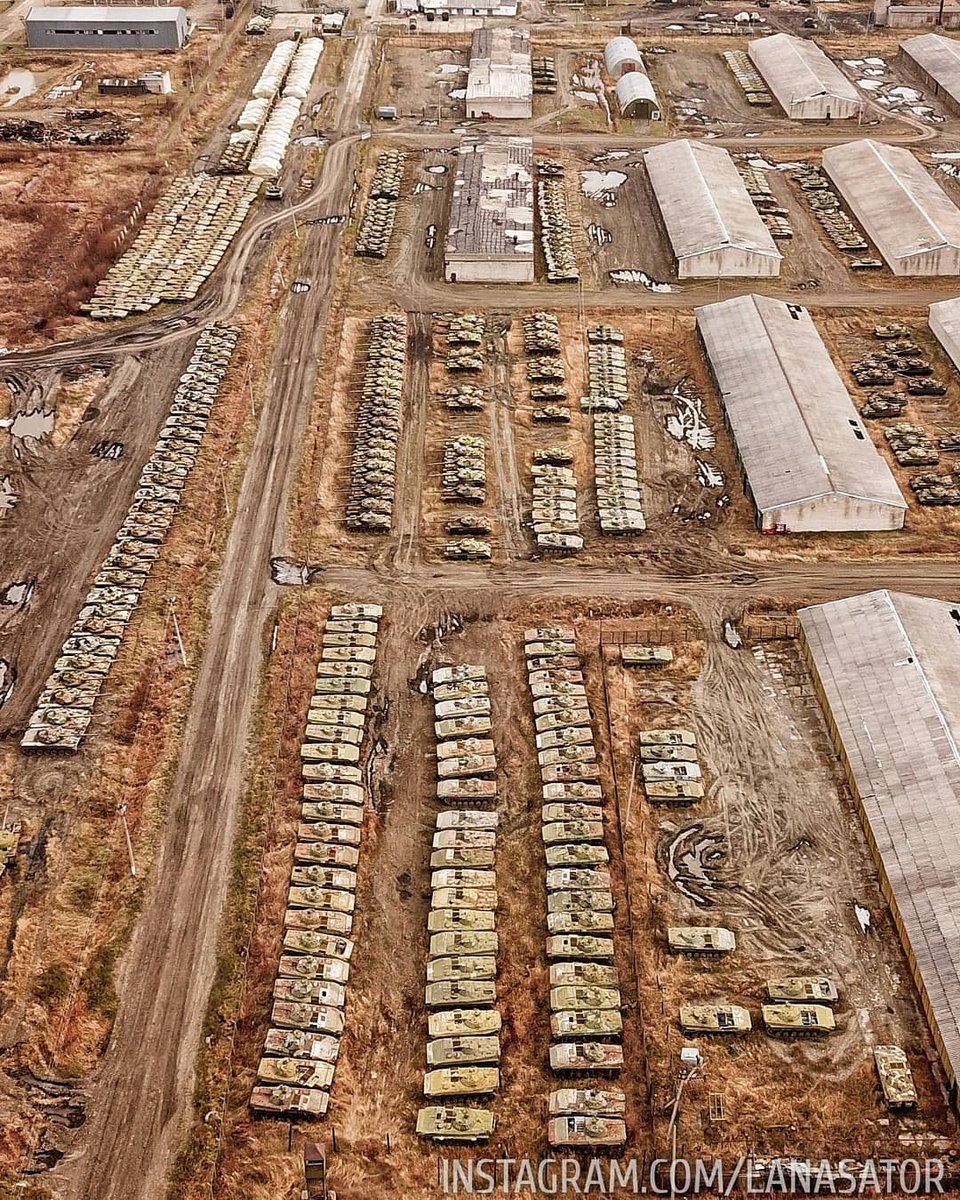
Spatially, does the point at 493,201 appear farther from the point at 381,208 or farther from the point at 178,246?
the point at 178,246

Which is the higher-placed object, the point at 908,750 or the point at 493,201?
the point at 493,201

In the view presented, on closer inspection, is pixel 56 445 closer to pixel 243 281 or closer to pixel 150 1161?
pixel 243 281

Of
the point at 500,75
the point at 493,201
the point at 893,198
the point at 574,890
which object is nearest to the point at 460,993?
the point at 574,890

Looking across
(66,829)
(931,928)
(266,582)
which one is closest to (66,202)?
(266,582)

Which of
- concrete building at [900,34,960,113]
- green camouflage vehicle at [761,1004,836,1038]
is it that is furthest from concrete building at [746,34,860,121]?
green camouflage vehicle at [761,1004,836,1038]

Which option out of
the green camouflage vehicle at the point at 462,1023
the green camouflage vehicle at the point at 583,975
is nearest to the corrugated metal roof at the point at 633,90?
the green camouflage vehicle at the point at 583,975

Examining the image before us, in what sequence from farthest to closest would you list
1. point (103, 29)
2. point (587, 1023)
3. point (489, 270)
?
point (103, 29) < point (489, 270) < point (587, 1023)

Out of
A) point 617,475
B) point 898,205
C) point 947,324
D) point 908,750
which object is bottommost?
point 617,475

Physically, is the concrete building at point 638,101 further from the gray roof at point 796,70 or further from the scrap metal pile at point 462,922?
the scrap metal pile at point 462,922
